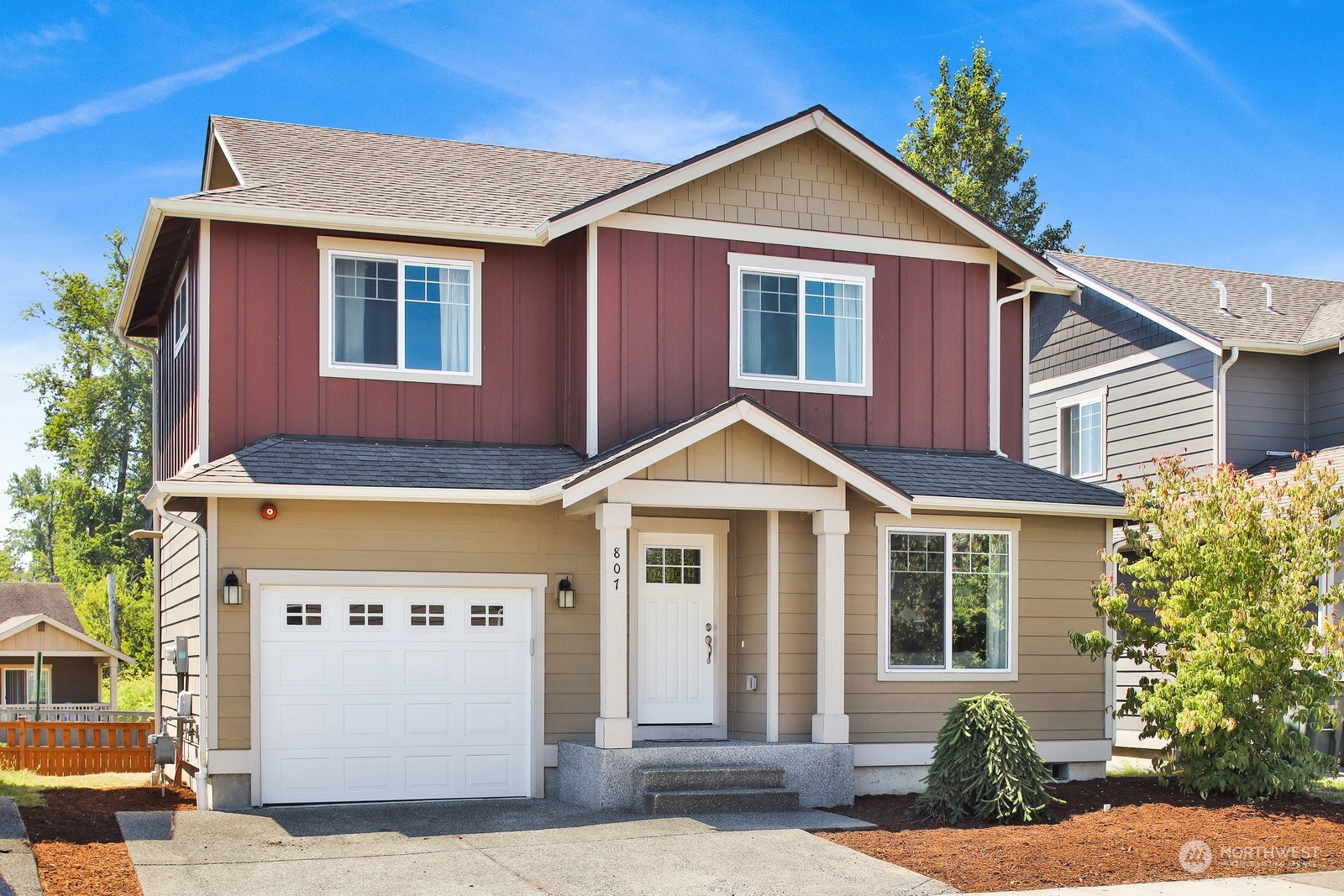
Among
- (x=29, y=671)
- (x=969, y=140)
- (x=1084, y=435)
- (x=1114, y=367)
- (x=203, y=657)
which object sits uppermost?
(x=969, y=140)

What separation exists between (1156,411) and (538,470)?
952 cm

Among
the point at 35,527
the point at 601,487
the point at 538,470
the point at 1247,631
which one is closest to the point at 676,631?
the point at 538,470

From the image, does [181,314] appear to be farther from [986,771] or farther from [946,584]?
[986,771]

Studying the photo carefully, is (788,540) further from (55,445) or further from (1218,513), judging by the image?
(55,445)

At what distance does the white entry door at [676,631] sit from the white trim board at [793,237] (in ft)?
9.92

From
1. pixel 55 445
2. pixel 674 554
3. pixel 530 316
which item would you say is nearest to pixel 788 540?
pixel 674 554

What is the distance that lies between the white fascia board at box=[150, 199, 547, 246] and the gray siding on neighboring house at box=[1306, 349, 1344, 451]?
409 inches

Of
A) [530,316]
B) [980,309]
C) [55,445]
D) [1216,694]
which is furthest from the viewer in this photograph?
[55,445]

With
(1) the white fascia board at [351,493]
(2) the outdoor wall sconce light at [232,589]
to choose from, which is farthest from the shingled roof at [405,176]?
(2) the outdoor wall sconce light at [232,589]

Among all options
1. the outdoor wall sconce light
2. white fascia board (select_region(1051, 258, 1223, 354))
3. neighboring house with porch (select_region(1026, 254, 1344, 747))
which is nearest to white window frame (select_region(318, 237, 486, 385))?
the outdoor wall sconce light

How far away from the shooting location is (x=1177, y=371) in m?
17.7

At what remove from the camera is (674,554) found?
1320 centimetres

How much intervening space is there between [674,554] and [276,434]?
392 cm

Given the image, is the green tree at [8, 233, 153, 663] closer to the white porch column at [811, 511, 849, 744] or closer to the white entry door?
the white entry door
